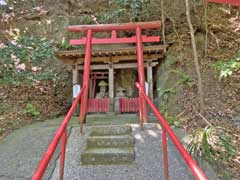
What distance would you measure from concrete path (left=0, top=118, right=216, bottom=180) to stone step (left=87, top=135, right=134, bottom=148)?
0.34 feet

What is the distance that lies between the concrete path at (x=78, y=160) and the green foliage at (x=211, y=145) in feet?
0.79

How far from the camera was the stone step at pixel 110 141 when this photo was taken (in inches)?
136

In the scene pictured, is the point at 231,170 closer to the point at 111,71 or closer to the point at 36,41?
the point at 36,41

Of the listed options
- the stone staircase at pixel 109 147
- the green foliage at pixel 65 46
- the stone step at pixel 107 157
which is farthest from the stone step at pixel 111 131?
the green foliage at pixel 65 46

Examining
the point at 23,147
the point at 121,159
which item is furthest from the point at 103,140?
the point at 23,147

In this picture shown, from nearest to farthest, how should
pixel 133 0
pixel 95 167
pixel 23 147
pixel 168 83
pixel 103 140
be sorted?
pixel 95 167, pixel 103 140, pixel 23 147, pixel 168 83, pixel 133 0

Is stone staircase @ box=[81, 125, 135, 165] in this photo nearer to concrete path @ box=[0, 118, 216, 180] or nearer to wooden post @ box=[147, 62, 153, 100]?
concrete path @ box=[0, 118, 216, 180]

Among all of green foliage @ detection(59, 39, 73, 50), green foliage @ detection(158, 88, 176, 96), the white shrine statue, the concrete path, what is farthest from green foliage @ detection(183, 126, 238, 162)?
green foliage @ detection(59, 39, 73, 50)

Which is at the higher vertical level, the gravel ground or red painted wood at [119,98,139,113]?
red painted wood at [119,98,139,113]

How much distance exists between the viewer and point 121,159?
10.3ft

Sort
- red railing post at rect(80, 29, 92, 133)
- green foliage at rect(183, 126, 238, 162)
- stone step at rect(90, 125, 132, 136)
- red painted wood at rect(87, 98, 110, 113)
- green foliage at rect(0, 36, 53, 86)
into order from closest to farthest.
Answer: green foliage at rect(183, 126, 238, 162) < stone step at rect(90, 125, 132, 136) < red railing post at rect(80, 29, 92, 133) < green foliage at rect(0, 36, 53, 86) < red painted wood at rect(87, 98, 110, 113)

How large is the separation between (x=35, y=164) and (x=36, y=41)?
266 centimetres

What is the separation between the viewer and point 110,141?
345 cm

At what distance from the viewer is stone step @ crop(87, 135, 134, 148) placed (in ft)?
11.3
